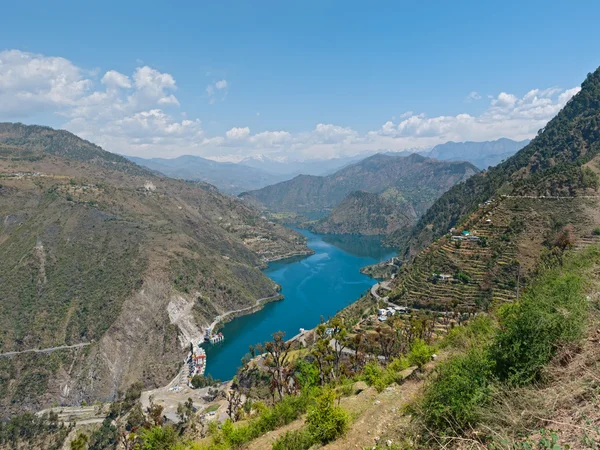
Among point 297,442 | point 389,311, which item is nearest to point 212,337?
point 389,311

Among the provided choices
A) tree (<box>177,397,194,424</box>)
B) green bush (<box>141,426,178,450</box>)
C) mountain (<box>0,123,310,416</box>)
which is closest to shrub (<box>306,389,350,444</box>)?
green bush (<box>141,426,178,450</box>)

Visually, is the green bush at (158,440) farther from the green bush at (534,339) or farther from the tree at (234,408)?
the green bush at (534,339)

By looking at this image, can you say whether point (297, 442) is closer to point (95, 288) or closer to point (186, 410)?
point (186, 410)

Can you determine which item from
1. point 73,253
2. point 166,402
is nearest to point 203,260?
point 73,253

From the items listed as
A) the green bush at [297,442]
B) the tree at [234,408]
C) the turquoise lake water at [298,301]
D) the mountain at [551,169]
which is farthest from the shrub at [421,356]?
the turquoise lake water at [298,301]

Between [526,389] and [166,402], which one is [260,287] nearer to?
[166,402]

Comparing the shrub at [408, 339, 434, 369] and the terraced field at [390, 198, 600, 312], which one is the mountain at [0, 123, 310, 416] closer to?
the terraced field at [390, 198, 600, 312]
